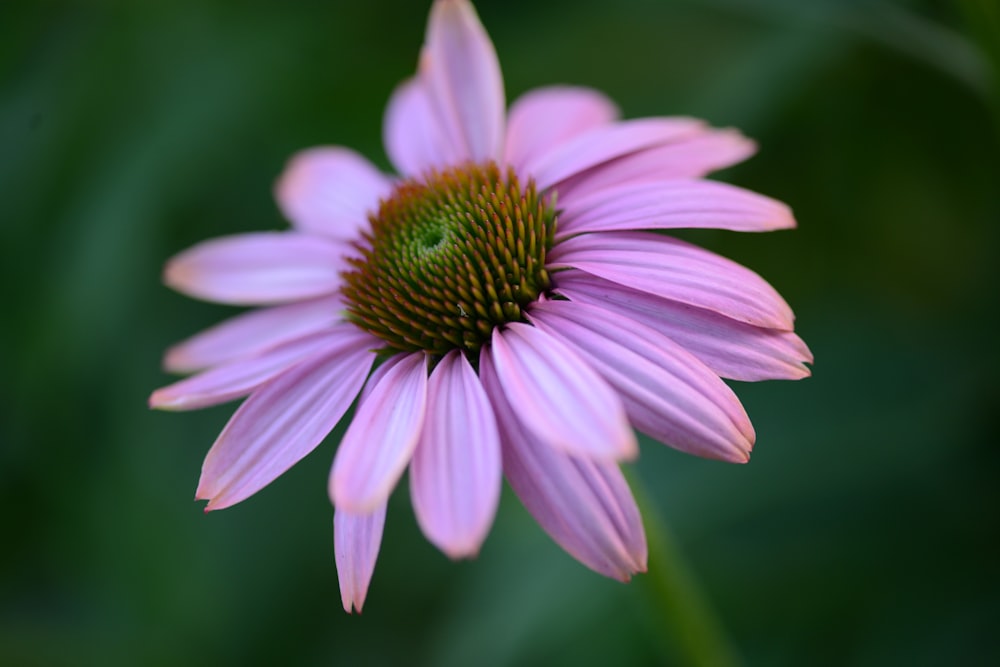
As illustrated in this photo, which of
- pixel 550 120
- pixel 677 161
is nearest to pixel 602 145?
pixel 677 161

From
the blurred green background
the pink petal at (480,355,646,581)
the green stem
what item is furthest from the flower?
the blurred green background

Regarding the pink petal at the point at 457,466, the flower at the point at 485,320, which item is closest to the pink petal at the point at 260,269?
the flower at the point at 485,320

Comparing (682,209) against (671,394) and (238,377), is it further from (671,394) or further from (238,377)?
(238,377)

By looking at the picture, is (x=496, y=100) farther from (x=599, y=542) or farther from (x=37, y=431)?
(x=37, y=431)

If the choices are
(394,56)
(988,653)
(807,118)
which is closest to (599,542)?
(988,653)

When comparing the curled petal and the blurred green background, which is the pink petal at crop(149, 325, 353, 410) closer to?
the curled petal

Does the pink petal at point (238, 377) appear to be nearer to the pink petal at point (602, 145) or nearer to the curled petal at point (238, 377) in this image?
the curled petal at point (238, 377)
